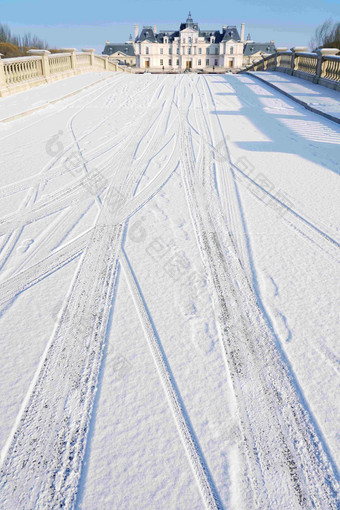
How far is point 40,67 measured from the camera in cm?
1633

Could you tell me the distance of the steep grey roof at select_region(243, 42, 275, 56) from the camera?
83.8 metres

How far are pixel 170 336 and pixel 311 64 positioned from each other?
1836 centimetres

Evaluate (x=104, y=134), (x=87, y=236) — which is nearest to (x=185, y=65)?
(x=104, y=134)

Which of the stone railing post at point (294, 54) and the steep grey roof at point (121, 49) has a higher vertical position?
the steep grey roof at point (121, 49)

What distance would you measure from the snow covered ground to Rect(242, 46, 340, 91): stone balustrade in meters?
10.6

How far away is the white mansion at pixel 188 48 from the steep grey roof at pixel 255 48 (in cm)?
196

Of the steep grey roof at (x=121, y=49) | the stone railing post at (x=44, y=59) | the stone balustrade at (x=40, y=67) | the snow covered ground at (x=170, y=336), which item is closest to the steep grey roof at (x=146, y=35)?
the steep grey roof at (x=121, y=49)

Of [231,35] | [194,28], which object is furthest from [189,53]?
[231,35]

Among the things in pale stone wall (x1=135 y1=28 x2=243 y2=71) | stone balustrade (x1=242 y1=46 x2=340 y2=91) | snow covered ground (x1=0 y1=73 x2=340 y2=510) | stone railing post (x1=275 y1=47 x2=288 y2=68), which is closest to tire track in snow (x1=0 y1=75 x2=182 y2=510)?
snow covered ground (x1=0 y1=73 x2=340 y2=510)

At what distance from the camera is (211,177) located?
20.1ft

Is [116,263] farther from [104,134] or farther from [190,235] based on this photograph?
[104,134]

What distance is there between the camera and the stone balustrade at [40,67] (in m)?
13.3

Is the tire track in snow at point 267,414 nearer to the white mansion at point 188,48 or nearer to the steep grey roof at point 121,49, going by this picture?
the white mansion at point 188,48

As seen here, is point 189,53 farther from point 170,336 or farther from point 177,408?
point 177,408
